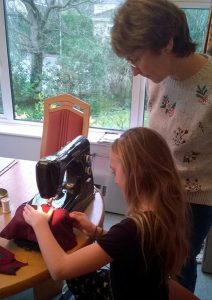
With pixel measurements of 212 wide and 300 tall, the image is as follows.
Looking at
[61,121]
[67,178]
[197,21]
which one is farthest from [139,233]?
[197,21]

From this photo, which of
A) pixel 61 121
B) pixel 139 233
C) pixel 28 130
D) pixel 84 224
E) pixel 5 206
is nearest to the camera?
pixel 139 233

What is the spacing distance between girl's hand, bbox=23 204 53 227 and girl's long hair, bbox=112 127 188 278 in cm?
26

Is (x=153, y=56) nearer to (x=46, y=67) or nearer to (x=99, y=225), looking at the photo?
(x=99, y=225)

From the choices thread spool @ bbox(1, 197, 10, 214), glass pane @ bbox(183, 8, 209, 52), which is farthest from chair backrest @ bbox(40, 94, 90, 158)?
glass pane @ bbox(183, 8, 209, 52)

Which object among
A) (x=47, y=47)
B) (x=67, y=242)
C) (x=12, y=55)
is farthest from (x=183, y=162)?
(x=12, y=55)

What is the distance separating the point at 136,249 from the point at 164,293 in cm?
24

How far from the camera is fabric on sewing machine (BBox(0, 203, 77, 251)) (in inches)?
40.4

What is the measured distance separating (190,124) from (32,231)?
0.65 metres

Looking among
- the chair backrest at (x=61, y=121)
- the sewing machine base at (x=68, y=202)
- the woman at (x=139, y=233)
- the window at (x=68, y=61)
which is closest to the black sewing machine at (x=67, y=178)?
the sewing machine base at (x=68, y=202)

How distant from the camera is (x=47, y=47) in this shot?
2857mm

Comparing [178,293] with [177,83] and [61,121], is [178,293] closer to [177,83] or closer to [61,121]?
[177,83]

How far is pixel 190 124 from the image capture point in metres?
1.16

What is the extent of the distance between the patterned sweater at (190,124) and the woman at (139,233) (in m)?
0.20

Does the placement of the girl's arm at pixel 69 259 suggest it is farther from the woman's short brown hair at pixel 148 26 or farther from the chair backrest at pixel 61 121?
the chair backrest at pixel 61 121
